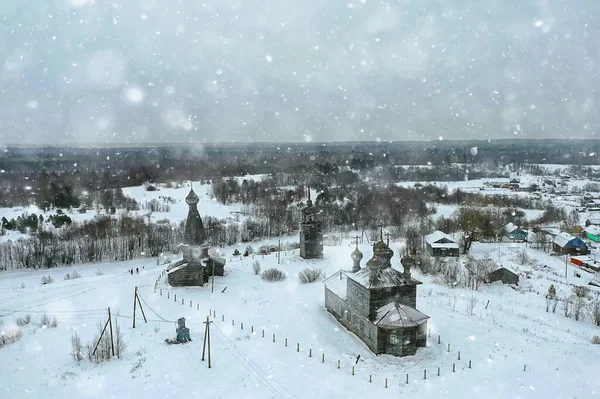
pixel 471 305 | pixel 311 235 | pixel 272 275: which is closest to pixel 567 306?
pixel 471 305

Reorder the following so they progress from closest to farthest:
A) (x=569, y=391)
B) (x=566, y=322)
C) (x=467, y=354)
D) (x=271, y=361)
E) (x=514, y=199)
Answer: (x=569, y=391), (x=271, y=361), (x=467, y=354), (x=566, y=322), (x=514, y=199)

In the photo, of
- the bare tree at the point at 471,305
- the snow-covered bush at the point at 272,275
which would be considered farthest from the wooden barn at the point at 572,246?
the snow-covered bush at the point at 272,275

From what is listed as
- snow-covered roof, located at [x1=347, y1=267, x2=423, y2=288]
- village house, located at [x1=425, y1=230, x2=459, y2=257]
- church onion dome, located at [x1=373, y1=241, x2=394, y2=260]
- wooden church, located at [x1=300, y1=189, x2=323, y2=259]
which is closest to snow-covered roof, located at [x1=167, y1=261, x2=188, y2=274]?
wooden church, located at [x1=300, y1=189, x2=323, y2=259]

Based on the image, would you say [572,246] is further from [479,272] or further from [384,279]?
[384,279]

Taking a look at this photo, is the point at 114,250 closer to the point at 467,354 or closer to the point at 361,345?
the point at 361,345

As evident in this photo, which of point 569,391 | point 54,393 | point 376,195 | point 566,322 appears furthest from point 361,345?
point 376,195

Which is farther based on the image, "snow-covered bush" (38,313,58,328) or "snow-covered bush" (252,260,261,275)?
"snow-covered bush" (252,260,261,275)

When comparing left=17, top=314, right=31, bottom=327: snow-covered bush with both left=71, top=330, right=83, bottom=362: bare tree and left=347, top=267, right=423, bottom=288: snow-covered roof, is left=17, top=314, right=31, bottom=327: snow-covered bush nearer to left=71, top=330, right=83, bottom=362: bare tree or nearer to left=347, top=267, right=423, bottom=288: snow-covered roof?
left=71, top=330, right=83, bottom=362: bare tree

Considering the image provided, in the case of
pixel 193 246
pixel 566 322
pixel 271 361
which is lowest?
pixel 566 322
